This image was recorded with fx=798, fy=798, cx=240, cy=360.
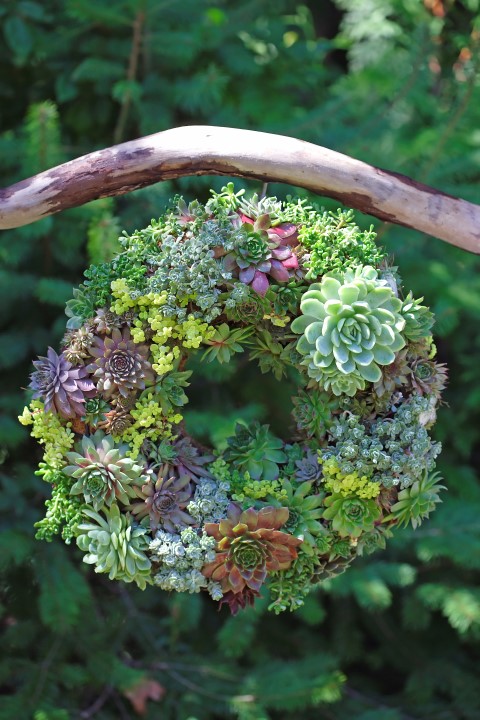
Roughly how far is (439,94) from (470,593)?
4.36ft

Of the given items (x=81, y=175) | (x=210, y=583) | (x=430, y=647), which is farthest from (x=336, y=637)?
(x=81, y=175)

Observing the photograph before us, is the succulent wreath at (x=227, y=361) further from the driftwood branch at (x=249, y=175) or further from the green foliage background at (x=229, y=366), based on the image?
the green foliage background at (x=229, y=366)

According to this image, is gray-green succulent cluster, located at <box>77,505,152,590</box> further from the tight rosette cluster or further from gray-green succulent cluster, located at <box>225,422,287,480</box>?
gray-green succulent cluster, located at <box>225,422,287,480</box>

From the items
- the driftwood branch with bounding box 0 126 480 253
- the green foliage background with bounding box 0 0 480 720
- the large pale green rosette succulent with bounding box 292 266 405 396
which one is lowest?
the green foliage background with bounding box 0 0 480 720

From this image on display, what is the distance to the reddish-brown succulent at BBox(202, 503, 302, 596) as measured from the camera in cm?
93

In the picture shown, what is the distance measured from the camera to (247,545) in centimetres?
93

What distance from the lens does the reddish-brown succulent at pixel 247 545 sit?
929 mm

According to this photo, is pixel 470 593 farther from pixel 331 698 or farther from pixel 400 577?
pixel 331 698

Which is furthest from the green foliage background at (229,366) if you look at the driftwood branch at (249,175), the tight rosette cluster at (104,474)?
the tight rosette cluster at (104,474)

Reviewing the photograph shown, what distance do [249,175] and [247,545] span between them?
1.45 ft

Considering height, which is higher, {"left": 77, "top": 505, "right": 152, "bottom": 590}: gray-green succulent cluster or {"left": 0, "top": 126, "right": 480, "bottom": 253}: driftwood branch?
{"left": 0, "top": 126, "right": 480, "bottom": 253}: driftwood branch

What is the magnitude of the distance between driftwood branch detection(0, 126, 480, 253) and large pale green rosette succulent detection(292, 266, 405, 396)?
0.11 metres

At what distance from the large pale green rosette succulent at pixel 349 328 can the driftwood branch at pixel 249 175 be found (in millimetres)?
112

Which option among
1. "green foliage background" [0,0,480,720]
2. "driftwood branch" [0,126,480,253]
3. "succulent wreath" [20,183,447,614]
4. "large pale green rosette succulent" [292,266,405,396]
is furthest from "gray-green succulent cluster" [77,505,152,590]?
"green foliage background" [0,0,480,720]
